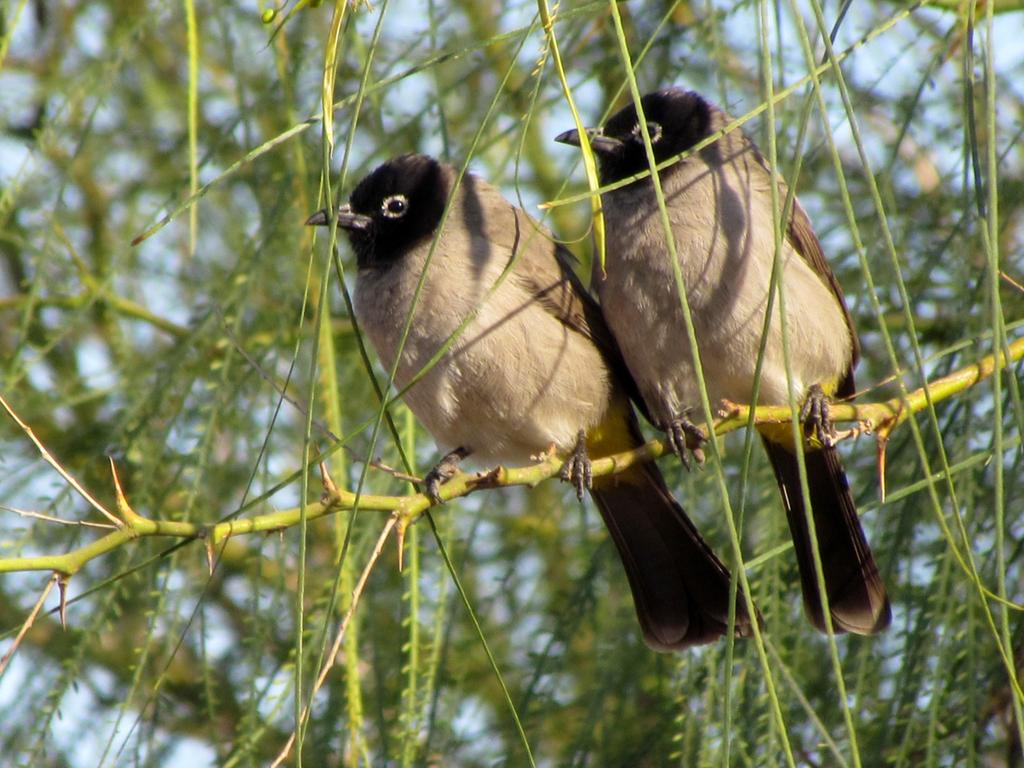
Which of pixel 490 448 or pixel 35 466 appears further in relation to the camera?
pixel 490 448

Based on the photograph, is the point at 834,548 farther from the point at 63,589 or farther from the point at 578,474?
the point at 63,589

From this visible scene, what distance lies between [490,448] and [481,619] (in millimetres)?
475

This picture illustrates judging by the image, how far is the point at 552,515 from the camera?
3988mm

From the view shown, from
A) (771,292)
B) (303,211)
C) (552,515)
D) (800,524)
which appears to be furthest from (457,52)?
(552,515)

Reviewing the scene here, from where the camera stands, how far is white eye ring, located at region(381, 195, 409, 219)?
12.5ft

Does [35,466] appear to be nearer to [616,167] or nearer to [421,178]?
[421,178]

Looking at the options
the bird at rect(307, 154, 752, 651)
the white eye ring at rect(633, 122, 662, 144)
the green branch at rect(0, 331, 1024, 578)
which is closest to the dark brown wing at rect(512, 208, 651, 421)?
the bird at rect(307, 154, 752, 651)

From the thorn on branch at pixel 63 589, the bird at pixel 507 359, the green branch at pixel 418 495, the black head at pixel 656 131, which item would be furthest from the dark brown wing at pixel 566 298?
the thorn on branch at pixel 63 589

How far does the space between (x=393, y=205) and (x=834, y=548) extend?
5.16 ft

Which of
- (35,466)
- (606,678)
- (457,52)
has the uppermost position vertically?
(35,466)

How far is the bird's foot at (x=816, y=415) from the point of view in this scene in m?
2.99

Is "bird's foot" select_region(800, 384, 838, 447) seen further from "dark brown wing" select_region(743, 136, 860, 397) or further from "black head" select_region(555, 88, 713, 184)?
"black head" select_region(555, 88, 713, 184)

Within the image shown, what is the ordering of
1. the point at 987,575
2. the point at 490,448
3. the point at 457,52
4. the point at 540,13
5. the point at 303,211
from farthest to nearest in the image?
→ the point at 490,448, the point at 303,211, the point at 987,575, the point at 457,52, the point at 540,13

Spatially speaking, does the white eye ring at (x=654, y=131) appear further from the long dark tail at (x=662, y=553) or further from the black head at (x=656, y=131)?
the long dark tail at (x=662, y=553)
